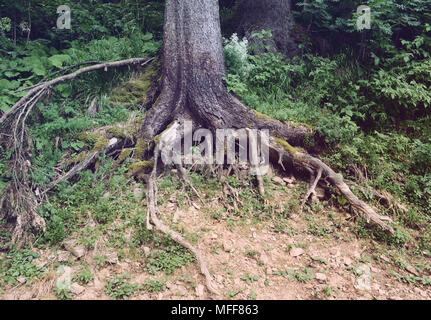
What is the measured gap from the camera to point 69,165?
4.57 m

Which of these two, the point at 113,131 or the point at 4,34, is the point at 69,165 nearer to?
the point at 113,131

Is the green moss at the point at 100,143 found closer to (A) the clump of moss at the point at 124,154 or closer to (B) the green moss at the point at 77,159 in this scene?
(B) the green moss at the point at 77,159

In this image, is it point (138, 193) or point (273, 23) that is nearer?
point (138, 193)

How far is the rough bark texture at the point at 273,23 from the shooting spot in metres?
6.39

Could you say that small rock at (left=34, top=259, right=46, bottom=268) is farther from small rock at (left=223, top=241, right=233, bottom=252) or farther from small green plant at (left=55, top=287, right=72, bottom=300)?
small rock at (left=223, top=241, right=233, bottom=252)

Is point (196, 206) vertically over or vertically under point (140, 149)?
under

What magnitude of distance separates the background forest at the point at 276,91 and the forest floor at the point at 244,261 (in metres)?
0.14

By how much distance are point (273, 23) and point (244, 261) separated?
514 cm

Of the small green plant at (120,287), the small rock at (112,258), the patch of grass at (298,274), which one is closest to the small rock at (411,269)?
the patch of grass at (298,274)

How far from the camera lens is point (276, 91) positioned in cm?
A: 570

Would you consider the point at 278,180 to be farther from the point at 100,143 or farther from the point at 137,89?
the point at 137,89

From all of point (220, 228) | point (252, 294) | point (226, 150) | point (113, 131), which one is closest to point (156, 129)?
point (113, 131)

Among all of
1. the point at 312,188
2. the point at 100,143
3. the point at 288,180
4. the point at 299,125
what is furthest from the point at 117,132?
the point at 312,188

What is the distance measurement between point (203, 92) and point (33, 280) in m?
3.37
